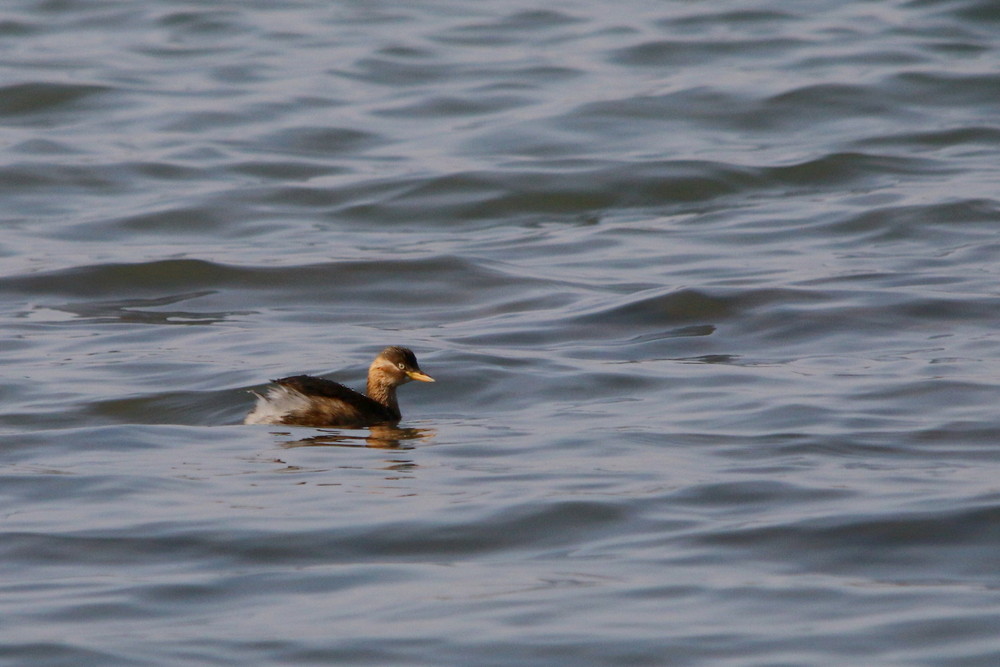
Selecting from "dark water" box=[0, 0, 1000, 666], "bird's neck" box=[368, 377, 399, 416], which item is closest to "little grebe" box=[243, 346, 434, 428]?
"bird's neck" box=[368, 377, 399, 416]

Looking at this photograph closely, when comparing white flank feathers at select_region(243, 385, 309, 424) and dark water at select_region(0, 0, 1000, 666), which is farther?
white flank feathers at select_region(243, 385, 309, 424)

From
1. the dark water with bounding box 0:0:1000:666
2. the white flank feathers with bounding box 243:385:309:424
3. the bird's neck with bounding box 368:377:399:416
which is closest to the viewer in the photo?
the dark water with bounding box 0:0:1000:666

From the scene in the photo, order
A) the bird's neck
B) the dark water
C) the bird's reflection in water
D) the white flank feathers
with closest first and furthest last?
the dark water → the bird's reflection in water → the white flank feathers → the bird's neck

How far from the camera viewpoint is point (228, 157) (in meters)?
16.6

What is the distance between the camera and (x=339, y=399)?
28.7 feet

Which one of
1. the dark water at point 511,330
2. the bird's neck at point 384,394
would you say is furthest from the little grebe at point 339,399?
the dark water at point 511,330

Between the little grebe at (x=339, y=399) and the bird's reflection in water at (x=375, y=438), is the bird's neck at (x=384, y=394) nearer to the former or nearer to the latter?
the little grebe at (x=339, y=399)

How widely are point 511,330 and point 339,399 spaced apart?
2239mm

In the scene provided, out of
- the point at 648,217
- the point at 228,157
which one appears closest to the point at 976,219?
the point at 648,217

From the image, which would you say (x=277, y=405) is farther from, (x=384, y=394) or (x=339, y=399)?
(x=384, y=394)

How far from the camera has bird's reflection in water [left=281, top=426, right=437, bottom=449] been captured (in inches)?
330

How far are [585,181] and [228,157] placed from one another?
345 centimetres

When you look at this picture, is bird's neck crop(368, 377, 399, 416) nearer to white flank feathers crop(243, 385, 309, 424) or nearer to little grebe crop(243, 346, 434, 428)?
little grebe crop(243, 346, 434, 428)

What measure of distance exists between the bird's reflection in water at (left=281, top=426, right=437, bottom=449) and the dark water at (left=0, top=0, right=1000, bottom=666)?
0.04 metres
